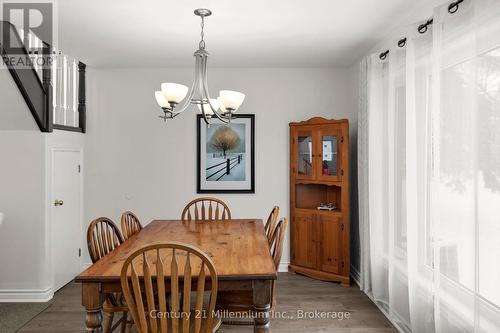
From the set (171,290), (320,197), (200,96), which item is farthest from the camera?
(320,197)

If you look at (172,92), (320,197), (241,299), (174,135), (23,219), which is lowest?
(241,299)

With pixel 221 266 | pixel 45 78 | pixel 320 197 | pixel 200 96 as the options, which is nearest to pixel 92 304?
pixel 221 266

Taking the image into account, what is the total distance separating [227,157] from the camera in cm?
506

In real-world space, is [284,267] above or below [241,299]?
below

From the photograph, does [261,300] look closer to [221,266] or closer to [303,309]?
[221,266]

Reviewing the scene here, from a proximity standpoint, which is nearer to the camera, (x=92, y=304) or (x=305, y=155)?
(x=92, y=304)

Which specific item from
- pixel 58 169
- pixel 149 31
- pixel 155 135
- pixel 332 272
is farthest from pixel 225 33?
pixel 332 272

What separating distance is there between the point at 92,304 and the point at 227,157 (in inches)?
122

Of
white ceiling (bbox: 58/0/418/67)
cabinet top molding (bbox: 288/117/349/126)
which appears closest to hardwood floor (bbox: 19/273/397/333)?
cabinet top molding (bbox: 288/117/349/126)

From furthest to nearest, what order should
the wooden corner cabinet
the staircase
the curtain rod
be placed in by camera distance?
1. the wooden corner cabinet
2. the staircase
3. the curtain rod

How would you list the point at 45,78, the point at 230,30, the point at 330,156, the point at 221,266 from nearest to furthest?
the point at 221,266, the point at 230,30, the point at 45,78, the point at 330,156

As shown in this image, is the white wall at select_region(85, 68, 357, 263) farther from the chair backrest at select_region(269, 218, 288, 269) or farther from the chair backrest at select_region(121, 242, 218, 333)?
the chair backrest at select_region(121, 242, 218, 333)

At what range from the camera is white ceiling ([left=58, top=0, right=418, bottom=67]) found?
303 cm

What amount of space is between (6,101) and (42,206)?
3.38 feet
